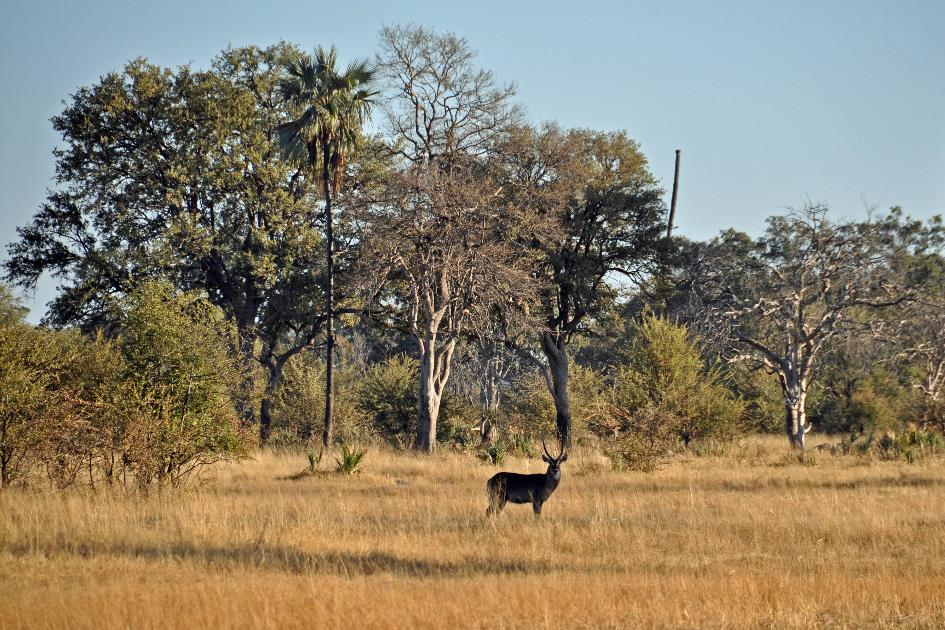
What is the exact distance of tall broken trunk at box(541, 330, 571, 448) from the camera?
32031mm

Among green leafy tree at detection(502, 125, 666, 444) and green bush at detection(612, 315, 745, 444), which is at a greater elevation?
green leafy tree at detection(502, 125, 666, 444)

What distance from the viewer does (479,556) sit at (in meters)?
12.0

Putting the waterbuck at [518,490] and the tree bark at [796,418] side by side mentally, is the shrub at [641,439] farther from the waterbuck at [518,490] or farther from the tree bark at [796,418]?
the waterbuck at [518,490]

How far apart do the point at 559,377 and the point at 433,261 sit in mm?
6623

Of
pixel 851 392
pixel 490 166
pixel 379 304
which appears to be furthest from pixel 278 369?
pixel 851 392

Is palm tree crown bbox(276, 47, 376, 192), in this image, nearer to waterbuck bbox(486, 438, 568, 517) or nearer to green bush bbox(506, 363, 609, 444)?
green bush bbox(506, 363, 609, 444)

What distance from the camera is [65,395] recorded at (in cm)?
1678

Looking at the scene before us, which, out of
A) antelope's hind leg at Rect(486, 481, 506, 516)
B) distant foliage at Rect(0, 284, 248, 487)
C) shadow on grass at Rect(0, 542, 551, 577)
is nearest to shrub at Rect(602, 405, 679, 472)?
antelope's hind leg at Rect(486, 481, 506, 516)

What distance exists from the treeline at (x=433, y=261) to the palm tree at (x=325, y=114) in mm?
69

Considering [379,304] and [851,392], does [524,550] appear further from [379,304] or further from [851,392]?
[851,392]

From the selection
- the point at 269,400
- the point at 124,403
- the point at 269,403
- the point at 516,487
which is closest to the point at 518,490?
the point at 516,487

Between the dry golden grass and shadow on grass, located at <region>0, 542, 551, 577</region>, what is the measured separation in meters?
0.04

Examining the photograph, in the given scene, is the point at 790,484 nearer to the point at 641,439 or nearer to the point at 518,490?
the point at 641,439

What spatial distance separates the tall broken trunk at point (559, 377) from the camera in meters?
32.0
